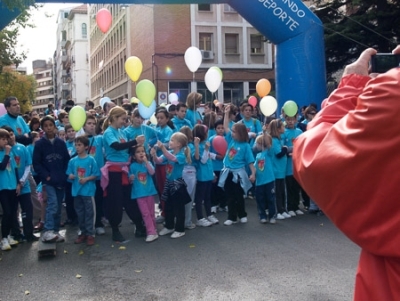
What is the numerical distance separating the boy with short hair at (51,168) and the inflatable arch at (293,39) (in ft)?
16.9

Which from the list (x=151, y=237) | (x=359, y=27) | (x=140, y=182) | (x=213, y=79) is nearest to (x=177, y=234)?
(x=151, y=237)

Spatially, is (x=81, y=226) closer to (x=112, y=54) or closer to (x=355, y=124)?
(x=355, y=124)

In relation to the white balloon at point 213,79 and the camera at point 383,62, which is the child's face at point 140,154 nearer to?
the white balloon at point 213,79

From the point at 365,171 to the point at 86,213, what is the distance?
6.22 meters

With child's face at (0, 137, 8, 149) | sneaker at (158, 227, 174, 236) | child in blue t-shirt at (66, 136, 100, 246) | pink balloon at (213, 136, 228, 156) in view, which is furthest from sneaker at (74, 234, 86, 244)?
pink balloon at (213, 136, 228, 156)

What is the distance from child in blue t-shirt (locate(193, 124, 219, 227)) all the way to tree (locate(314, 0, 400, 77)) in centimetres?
929

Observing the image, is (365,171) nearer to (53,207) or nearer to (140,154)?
(140,154)

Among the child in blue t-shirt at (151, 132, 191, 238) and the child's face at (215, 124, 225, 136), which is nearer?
the child in blue t-shirt at (151, 132, 191, 238)

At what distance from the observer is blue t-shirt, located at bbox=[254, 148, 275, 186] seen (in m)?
8.23

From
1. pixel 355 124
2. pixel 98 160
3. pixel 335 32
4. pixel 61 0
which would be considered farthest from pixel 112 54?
pixel 355 124

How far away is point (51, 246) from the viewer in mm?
6547

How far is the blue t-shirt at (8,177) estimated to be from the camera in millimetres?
6832

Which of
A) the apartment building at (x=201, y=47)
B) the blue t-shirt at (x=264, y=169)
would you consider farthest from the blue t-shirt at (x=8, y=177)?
the apartment building at (x=201, y=47)

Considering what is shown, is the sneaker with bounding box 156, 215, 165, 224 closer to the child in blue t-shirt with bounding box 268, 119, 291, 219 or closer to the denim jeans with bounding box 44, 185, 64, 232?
the denim jeans with bounding box 44, 185, 64, 232
